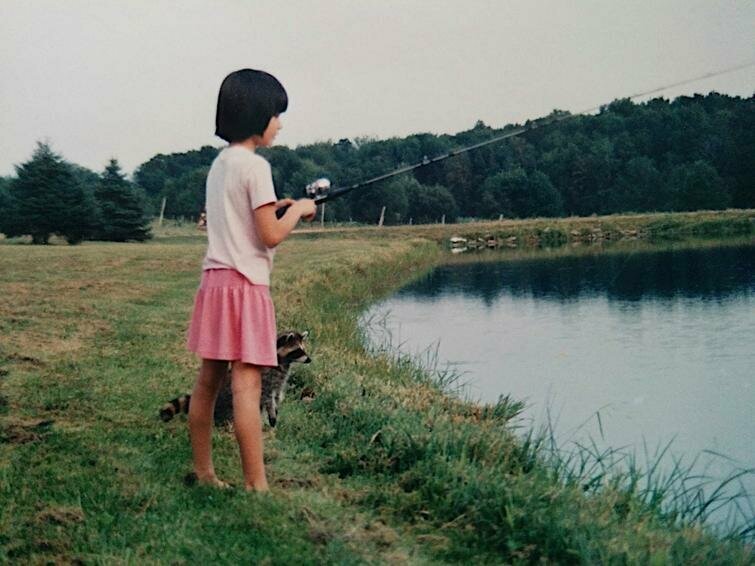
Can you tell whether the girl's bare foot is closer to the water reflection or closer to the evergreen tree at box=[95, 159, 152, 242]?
the water reflection

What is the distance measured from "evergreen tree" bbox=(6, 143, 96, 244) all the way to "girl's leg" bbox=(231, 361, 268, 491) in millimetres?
26469

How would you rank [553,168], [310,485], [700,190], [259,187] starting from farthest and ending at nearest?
[553,168] → [700,190] → [310,485] → [259,187]

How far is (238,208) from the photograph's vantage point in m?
3.39

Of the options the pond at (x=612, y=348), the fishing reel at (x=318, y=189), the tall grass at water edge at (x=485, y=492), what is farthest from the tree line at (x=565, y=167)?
the fishing reel at (x=318, y=189)

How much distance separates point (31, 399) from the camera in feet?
17.4

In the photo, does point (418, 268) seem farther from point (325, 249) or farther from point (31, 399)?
point (31, 399)

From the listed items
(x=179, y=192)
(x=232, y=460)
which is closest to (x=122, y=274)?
(x=232, y=460)

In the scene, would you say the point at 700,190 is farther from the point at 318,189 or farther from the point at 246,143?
the point at 246,143

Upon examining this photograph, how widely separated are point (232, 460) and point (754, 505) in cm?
312

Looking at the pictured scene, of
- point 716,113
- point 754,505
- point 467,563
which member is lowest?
point 754,505

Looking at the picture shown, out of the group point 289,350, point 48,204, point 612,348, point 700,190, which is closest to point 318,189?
point 289,350

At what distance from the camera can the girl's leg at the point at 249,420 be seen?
11.2 ft

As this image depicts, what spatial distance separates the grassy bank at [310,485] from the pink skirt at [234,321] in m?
0.55

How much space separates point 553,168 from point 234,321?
71556 millimetres
